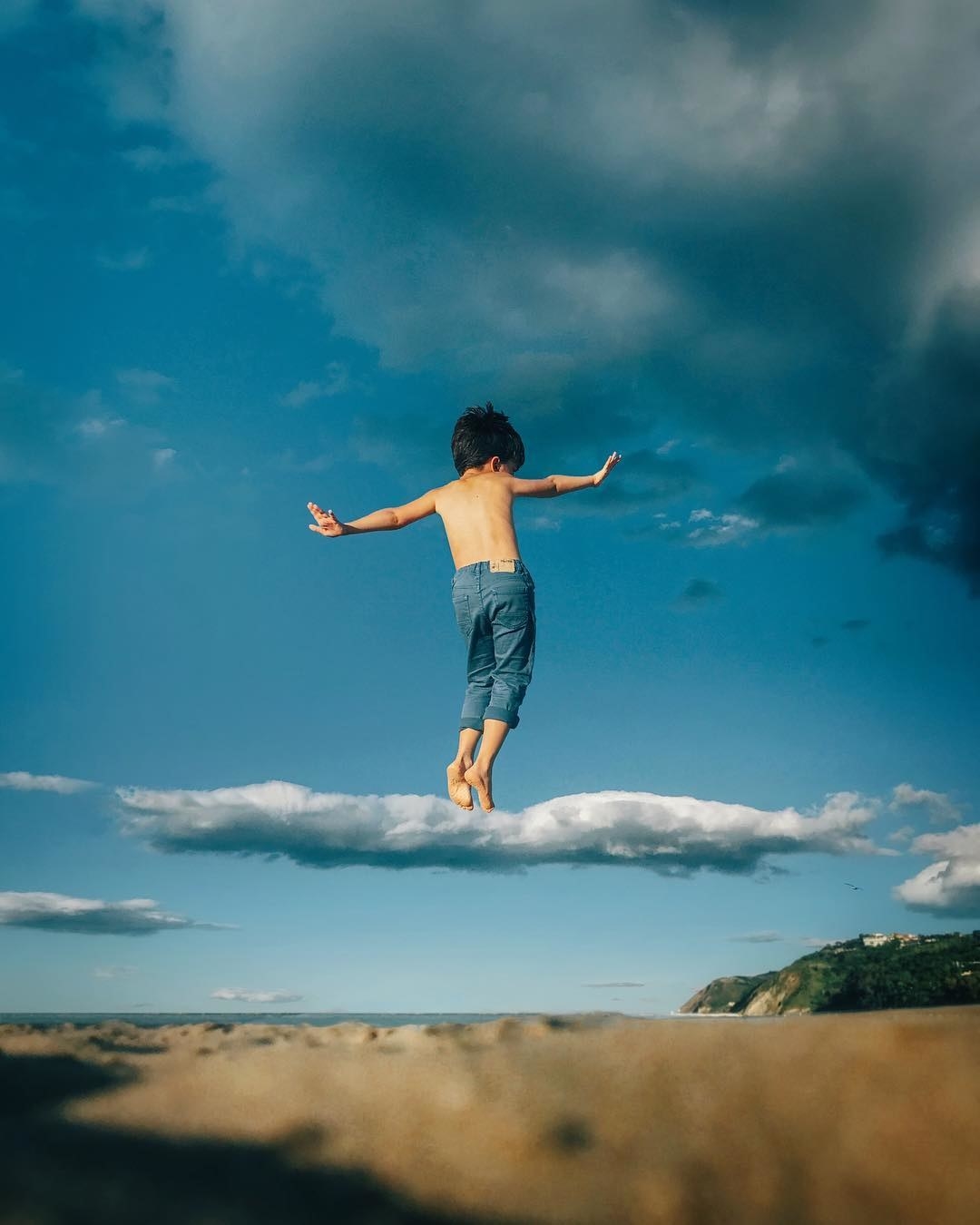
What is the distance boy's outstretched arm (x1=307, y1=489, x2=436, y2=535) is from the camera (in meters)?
6.66

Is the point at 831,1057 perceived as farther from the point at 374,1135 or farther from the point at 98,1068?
the point at 98,1068

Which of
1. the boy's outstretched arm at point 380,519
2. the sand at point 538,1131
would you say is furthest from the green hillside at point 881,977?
the boy's outstretched arm at point 380,519

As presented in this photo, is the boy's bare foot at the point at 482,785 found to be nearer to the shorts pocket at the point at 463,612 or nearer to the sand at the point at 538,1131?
the shorts pocket at the point at 463,612

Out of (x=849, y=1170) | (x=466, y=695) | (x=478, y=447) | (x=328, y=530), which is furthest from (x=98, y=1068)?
(x=478, y=447)

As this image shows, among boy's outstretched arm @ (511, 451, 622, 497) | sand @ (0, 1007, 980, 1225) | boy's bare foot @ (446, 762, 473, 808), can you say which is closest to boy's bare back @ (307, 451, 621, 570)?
boy's outstretched arm @ (511, 451, 622, 497)

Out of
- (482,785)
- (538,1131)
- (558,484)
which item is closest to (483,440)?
(558,484)

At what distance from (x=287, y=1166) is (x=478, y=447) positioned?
20.6 ft

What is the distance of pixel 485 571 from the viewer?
Result: 6258 mm

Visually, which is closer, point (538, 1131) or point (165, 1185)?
point (165, 1185)

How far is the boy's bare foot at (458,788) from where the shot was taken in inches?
233

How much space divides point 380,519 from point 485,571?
1.14 meters

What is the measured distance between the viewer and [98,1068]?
4.43 feet

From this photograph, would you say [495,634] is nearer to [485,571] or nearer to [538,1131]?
[485,571]

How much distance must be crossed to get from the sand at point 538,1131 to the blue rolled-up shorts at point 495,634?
467cm
